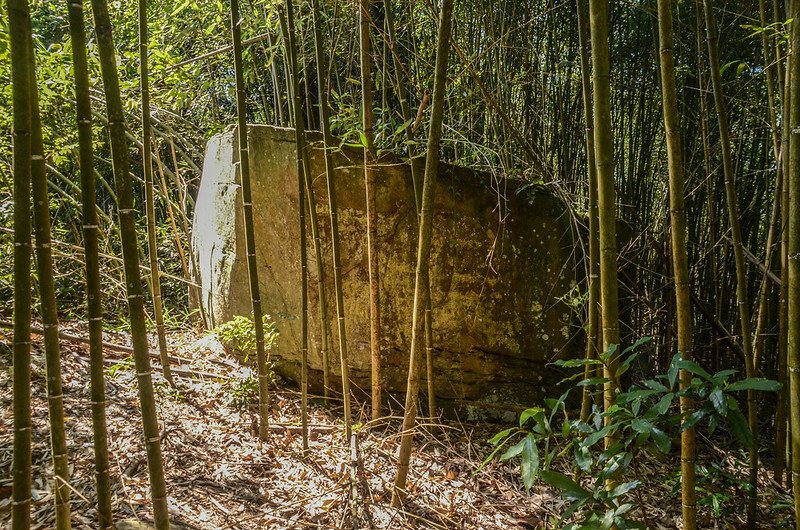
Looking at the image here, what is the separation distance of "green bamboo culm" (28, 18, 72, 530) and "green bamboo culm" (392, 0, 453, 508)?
0.92 metres

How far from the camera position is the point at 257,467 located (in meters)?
2.24

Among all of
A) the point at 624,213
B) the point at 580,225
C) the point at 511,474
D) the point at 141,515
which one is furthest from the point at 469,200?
the point at 141,515

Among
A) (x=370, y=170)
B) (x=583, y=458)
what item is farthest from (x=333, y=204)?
(x=583, y=458)

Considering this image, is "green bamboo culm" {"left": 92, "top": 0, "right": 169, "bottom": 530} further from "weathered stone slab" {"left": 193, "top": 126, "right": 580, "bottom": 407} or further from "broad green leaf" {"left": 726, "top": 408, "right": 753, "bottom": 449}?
"weathered stone slab" {"left": 193, "top": 126, "right": 580, "bottom": 407}

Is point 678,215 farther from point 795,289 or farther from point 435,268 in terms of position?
point 435,268

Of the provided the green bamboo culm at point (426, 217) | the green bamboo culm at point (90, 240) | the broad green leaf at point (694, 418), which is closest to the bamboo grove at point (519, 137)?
the green bamboo culm at point (426, 217)

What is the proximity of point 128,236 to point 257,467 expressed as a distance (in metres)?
1.36

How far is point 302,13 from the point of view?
3.22m

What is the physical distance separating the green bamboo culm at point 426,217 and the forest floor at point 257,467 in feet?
1.12

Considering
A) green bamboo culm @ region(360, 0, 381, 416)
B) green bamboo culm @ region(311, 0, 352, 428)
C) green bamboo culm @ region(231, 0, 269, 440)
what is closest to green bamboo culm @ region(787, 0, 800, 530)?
green bamboo culm @ region(360, 0, 381, 416)

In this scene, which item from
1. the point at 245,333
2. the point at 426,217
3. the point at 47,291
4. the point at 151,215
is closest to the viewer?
the point at 47,291

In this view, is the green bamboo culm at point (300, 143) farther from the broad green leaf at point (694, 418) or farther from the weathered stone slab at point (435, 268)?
the broad green leaf at point (694, 418)

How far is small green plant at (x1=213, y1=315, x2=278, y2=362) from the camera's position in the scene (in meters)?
2.72

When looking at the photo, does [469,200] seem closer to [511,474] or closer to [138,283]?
[511,474]
